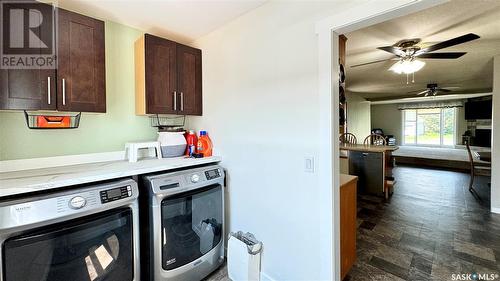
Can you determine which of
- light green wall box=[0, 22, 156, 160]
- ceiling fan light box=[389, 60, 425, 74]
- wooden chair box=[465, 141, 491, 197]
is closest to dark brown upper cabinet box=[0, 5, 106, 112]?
light green wall box=[0, 22, 156, 160]

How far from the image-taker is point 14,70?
135cm

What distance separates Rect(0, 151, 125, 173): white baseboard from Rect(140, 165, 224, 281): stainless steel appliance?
68 centimetres

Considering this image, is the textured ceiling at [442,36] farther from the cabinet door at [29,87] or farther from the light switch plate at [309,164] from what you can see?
the cabinet door at [29,87]

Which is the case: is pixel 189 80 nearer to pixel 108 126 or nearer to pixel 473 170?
pixel 108 126

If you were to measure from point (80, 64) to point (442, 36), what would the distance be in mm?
3642

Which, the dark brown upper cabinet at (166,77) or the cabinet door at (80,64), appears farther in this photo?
the dark brown upper cabinet at (166,77)

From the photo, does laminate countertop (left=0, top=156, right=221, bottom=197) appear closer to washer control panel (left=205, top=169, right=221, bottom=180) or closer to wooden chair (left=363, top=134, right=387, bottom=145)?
washer control panel (left=205, top=169, right=221, bottom=180)

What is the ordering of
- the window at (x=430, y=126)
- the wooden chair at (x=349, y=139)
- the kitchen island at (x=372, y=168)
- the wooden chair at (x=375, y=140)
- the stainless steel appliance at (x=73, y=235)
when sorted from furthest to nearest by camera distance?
the window at (x=430, y=126)
the wooden chair at (x=349, y=139)
the wooden chair at (x=375, y=140)
the kitchen island at (x=372, y=168)
the stainless steel appliance at (x=73, y=235)

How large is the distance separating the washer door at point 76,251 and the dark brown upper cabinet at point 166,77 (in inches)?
38.7

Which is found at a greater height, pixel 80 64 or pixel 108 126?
pixel 80 64

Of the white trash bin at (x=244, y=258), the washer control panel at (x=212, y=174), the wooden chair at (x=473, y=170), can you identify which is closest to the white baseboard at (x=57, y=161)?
the washer control panel at (x=212, y=174)

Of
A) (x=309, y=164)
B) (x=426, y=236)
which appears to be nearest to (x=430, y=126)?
(x=426, y=236)

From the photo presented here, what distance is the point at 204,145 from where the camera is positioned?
2129 millimetres

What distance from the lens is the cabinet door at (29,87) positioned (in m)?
1.33
